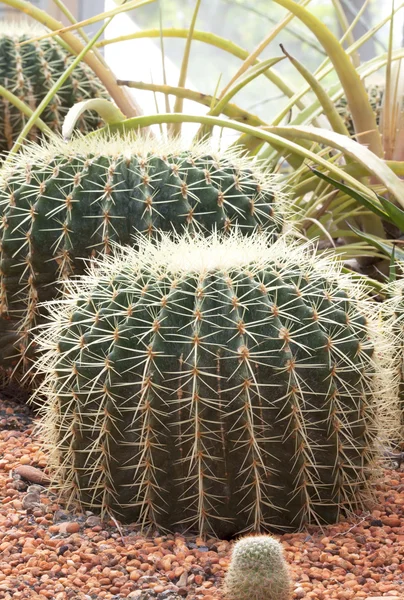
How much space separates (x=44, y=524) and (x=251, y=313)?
0.53m

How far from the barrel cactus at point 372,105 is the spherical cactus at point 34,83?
3.23 ft

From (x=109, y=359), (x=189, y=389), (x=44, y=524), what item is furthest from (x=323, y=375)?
(x=44, y=524)

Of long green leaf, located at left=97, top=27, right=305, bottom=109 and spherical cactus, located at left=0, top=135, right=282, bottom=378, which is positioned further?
long green leaf, located at left=97, top=27, right=305, bottom=109

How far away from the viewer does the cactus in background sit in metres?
3.42

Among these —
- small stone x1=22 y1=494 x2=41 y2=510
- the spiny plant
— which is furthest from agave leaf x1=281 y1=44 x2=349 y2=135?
small stone x1=22 y1=494 x2=41 y2=510

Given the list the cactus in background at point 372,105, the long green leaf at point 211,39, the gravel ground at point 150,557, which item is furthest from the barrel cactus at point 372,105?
the gravel ground at point 150,557

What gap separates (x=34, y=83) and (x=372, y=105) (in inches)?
53.1

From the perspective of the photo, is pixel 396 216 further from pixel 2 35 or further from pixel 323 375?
pixel 2 35

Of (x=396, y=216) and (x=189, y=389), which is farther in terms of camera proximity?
(x=396, y=216)

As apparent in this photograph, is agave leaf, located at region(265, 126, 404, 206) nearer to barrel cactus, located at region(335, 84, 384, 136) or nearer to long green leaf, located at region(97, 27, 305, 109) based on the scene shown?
long green leaf, located at region(97, 27, 305, 109)

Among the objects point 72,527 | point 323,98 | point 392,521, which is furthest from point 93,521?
point 323,98

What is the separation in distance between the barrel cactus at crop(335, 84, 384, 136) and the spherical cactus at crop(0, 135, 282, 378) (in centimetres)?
135

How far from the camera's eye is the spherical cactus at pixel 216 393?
1494mm

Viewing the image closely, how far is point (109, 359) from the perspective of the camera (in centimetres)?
154
